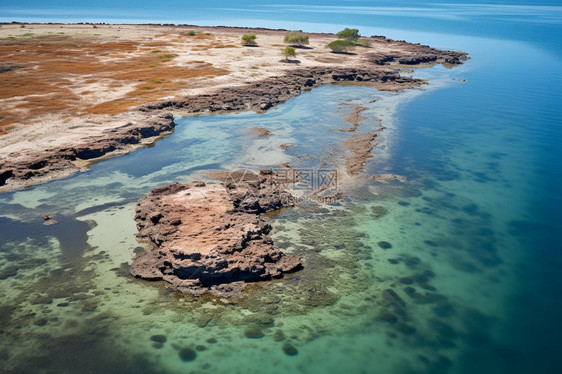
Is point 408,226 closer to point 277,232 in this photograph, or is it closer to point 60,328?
point 277,232

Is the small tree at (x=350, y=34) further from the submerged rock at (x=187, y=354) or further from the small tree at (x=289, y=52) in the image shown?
the submerged rock at (x=187, y=354)

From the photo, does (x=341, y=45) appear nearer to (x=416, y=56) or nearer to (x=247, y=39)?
(x=416, y=56)

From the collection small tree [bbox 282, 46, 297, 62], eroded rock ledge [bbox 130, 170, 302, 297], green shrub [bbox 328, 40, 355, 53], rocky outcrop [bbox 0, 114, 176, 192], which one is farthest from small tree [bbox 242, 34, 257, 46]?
eroded rock ledge [bbox 130, 170, 302, 297]

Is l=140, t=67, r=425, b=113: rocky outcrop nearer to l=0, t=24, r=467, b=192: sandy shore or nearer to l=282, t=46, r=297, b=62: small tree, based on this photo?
l=0, t=24, r=467, b=192: sandy shore

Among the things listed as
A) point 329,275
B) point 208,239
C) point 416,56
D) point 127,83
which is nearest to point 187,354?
point 208,239

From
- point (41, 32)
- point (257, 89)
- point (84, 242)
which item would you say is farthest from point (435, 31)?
point (84, 242)

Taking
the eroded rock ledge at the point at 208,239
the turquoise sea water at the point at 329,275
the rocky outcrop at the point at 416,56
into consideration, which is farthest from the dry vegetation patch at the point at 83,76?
the rocky outcrop at the point at 416,56
